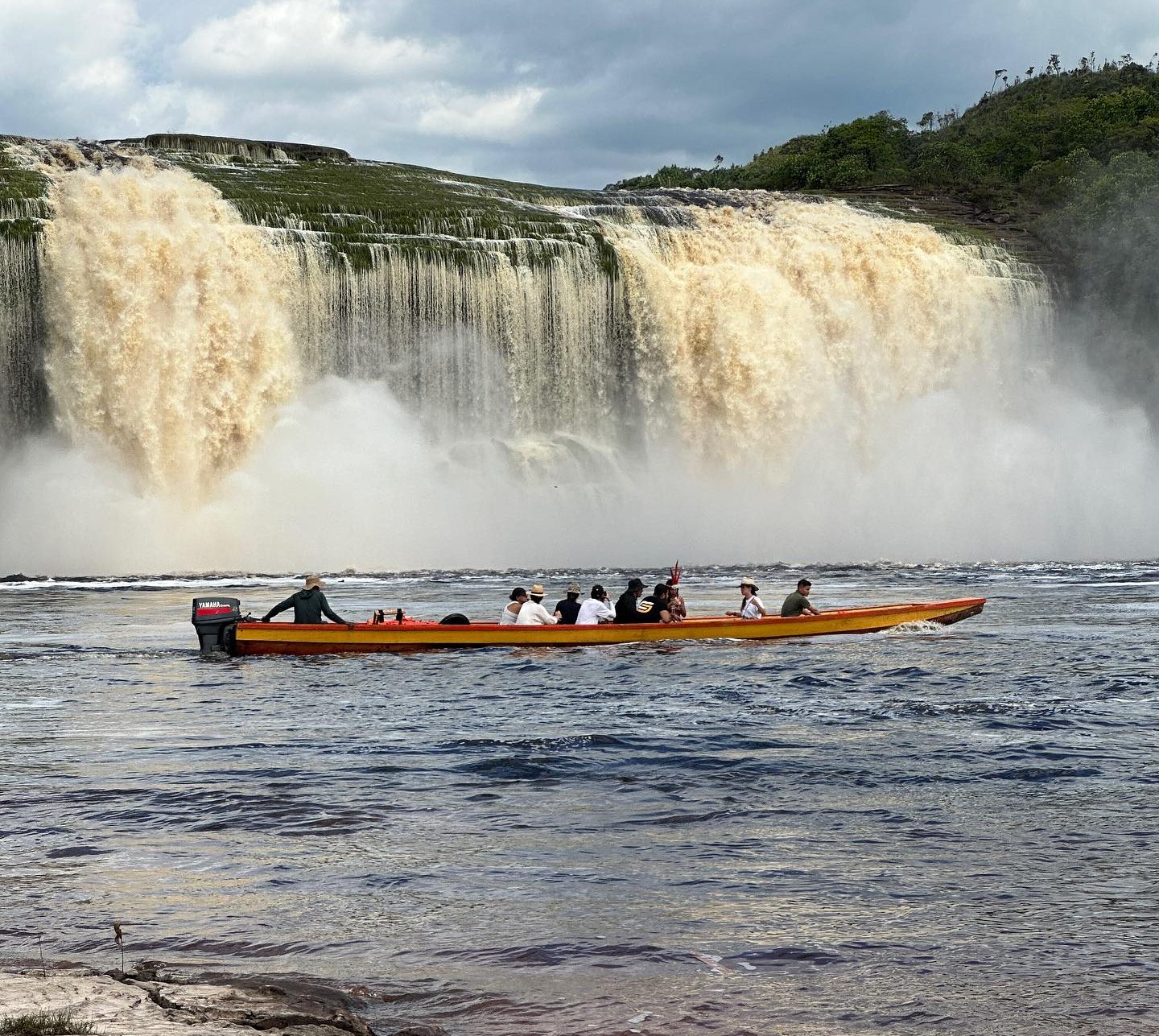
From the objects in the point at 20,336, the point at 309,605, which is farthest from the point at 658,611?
the point at 20,336

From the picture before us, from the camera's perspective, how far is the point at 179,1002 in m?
6.30

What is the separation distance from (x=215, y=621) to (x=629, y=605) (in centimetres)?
559

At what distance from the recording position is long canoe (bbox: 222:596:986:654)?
20.3 metres

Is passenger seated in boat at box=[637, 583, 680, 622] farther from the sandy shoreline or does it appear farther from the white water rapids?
the white water rapids

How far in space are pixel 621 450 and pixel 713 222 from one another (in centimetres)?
831

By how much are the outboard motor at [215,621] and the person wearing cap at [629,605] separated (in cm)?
517

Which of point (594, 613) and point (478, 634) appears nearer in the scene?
point (478, 634)

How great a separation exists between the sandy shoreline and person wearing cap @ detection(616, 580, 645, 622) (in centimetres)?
1376

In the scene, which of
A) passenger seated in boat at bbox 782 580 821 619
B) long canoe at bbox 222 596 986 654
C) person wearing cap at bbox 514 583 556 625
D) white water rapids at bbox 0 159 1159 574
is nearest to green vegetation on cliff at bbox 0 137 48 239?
white water rapids at bbox 0 159 1159 574

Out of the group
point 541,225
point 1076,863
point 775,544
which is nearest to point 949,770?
point 1076,863

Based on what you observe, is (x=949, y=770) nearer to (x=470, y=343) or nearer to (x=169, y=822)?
(x=169, y=822)

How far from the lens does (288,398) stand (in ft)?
138

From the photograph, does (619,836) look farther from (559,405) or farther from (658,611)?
(559,405)

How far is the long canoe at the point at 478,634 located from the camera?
20328 millimetres
